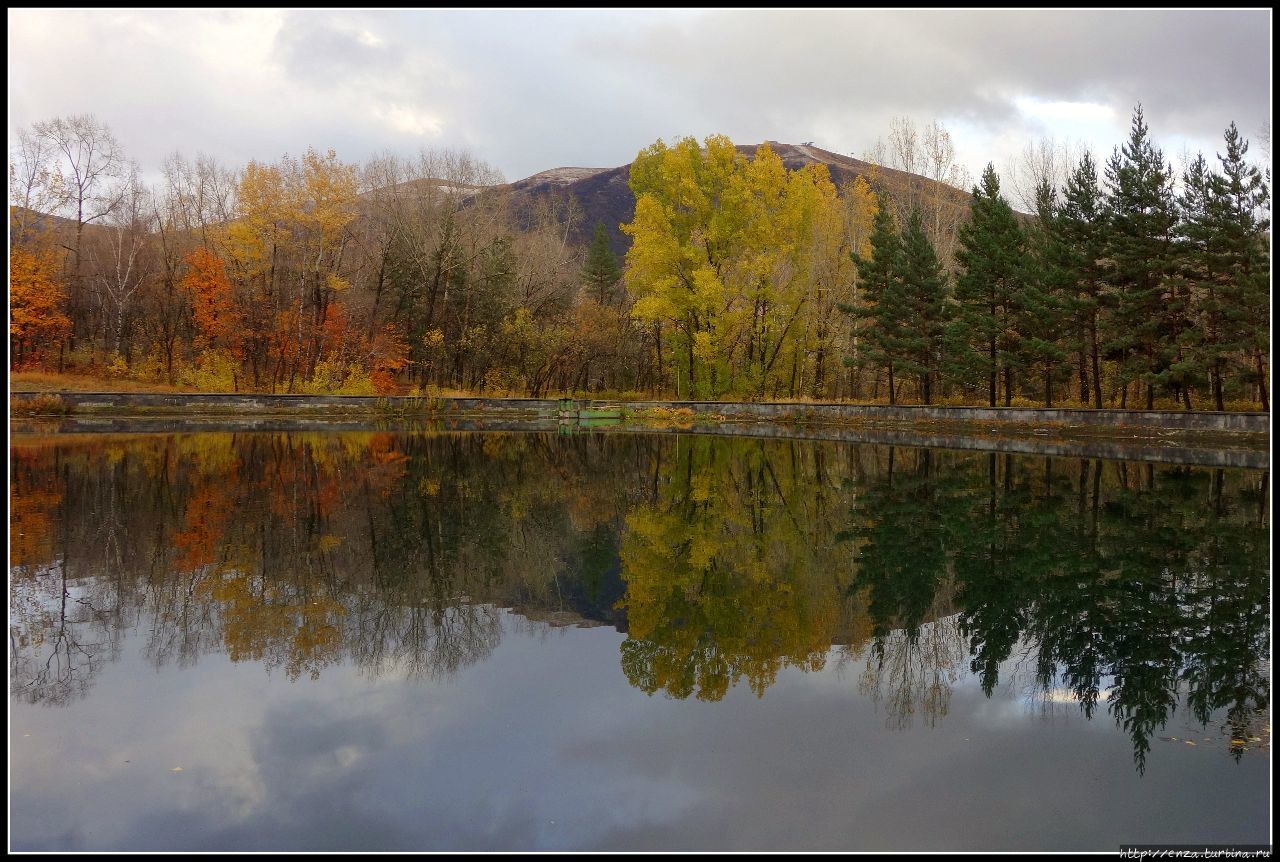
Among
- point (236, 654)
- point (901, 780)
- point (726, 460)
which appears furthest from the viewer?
point (726, 460)

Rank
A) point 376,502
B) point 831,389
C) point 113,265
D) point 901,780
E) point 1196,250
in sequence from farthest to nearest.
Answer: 1. point 113,265
2. point 831,389
3. point 1196,250
4. point 376,502
5. point 901,780

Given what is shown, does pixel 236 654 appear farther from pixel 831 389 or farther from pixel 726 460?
pixel 831 389

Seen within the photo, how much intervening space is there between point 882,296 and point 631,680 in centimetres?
3138

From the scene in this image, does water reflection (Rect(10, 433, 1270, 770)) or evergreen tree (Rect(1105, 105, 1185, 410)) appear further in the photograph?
evergreen tree (Rect(1105, 105, 1185, 410))

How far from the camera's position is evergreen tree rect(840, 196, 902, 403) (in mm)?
34375

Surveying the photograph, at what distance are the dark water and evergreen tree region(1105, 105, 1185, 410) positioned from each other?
2106 cm

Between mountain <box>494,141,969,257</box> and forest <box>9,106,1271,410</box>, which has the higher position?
mountain <box>494,141,969,257</box>

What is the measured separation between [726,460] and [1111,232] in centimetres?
1965

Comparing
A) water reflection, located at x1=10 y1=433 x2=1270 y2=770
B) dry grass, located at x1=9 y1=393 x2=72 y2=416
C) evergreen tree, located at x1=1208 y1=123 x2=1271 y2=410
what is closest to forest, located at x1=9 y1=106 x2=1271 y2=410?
evergreen tree, located at x1=1208 y1=123 x2=1271 y2=410

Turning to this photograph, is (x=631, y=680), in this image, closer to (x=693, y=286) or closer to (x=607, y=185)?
(x=693, y=286)

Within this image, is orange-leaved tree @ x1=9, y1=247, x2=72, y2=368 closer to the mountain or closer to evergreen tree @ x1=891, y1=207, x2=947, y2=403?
evergreen tree @ x1=891, y1=207, x2=947, y2=403

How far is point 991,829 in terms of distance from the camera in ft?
12.5

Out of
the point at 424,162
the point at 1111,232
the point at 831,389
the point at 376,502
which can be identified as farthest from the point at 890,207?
the point at 376,502

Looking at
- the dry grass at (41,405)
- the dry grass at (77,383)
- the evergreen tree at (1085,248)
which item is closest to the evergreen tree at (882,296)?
the evergreen tree at (1085,248)
